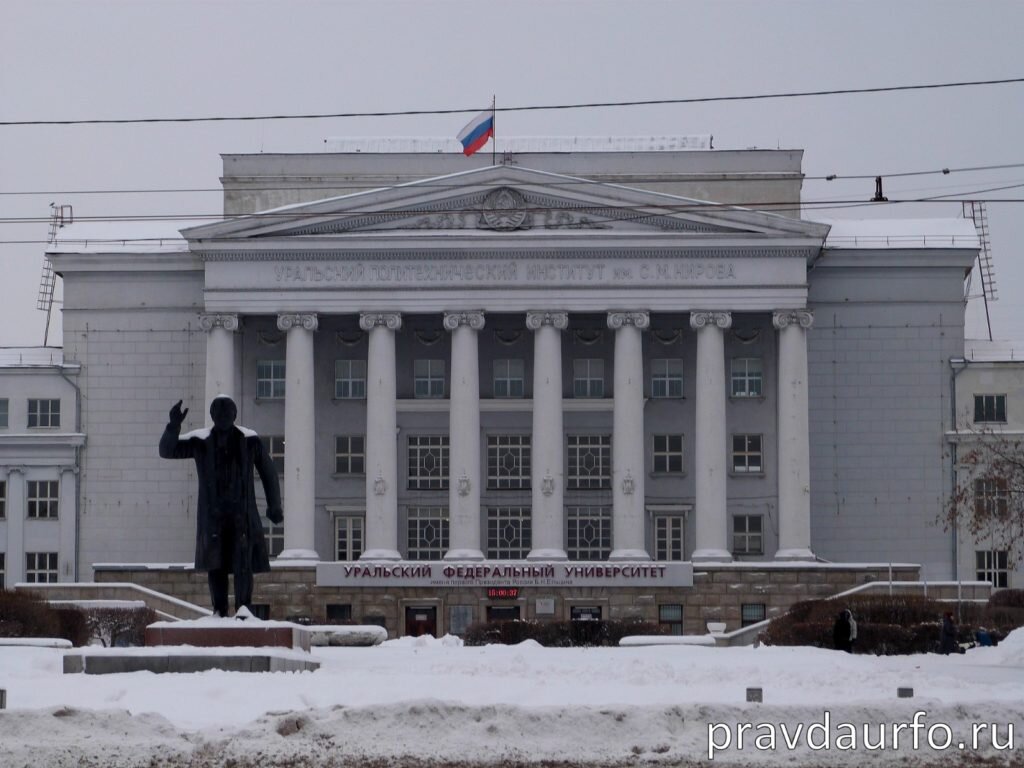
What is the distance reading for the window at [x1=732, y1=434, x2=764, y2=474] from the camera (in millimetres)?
78125

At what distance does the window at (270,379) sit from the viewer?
78.9 metres

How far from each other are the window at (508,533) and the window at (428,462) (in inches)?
91.6

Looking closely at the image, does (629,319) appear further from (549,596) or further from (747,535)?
(549,596)

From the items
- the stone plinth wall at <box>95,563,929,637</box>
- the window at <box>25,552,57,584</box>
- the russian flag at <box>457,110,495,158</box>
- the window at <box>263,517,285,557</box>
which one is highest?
the russian flag at <box>457,110,495,158</box>

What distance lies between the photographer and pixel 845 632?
157ft

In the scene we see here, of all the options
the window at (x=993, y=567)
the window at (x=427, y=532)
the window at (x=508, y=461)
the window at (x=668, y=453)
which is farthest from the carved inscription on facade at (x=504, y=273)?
the window at (x=993, y=567)

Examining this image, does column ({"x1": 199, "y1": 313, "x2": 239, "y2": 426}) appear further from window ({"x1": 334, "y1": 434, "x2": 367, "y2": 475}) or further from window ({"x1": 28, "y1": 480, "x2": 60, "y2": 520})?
window ({"x1": 28, "y1": 480, "x2": 60, "y2": 520})

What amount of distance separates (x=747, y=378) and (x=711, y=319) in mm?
4018

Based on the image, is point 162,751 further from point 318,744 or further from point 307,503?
point 307,503

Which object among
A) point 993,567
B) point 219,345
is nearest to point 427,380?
point 219,345

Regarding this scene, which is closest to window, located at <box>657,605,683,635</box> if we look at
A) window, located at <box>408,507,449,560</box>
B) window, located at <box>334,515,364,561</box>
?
window, located at <box>408,507,449,560</box>

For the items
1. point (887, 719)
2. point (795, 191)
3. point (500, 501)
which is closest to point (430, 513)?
point (500, 501)

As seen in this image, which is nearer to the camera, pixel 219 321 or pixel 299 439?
pixel 299 439

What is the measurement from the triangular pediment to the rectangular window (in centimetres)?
1104
